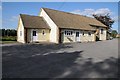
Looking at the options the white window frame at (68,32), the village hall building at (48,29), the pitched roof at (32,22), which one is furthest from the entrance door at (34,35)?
the white window frame at (68,32)

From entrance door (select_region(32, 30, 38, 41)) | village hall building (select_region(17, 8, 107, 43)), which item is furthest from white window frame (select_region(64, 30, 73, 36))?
entrance door (select_region(32, 30, 38, 41))

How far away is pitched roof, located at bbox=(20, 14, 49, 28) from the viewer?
97.7 feet

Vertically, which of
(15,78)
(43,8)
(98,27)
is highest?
(43,8)

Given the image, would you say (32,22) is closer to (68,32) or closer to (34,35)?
(34,35)

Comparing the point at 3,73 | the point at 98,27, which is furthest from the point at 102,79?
the point at 98,27

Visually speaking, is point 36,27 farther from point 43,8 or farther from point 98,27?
point 98,27

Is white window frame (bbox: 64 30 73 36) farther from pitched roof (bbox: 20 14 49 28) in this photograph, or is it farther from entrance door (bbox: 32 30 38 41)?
entrance door (bbox: 32 30 38 41)

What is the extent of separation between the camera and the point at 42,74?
24.3 ft

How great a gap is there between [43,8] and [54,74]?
93.8ft

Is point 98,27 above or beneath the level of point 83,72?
above

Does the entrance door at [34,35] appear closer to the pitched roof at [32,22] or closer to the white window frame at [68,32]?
the pitched roof at [32,22]

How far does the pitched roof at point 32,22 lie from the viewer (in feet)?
97.7

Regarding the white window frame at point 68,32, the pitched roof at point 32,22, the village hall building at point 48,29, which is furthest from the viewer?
the white window frame at point 68,32

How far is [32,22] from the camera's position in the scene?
102ft
